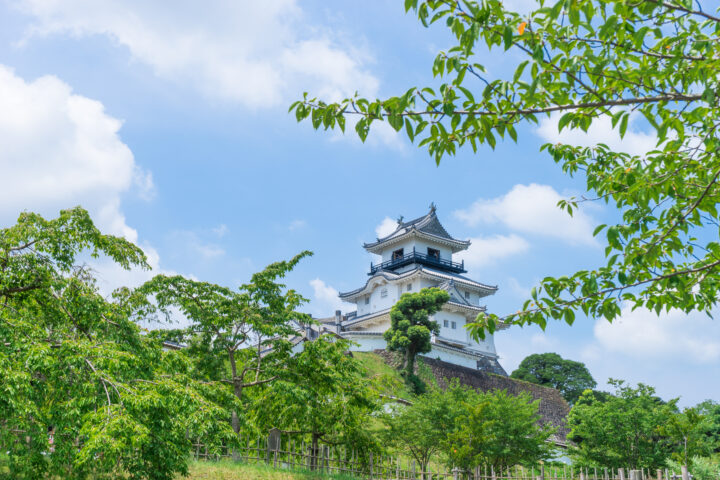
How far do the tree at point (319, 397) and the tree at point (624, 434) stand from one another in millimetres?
7627

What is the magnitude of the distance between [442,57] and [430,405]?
14566 millimetres

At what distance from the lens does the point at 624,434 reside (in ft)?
60.5

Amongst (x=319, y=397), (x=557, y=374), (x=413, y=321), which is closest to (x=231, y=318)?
(x=319, y=397)

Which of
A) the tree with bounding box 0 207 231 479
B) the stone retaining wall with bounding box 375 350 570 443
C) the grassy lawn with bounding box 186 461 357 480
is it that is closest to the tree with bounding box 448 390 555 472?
the grassy lawn with bounding box 186 461 357 480

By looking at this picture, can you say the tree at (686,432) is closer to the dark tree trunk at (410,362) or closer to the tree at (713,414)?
the tree at (713,414)

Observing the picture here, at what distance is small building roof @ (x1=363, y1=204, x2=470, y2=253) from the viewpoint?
53.1 metres

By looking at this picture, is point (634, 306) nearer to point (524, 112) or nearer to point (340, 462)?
point (524, 112)

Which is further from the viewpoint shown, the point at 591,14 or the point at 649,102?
the point at 649,102

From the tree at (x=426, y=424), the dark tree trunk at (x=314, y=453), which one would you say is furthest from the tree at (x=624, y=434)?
the dark tree trunk at (x=314, y=453)

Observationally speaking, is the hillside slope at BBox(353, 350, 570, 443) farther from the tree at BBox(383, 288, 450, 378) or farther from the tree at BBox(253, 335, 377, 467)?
the tree at BBox(253, 335, 377, 467)

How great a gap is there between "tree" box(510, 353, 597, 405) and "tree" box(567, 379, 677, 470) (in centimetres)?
3187

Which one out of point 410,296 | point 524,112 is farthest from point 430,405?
point 410,296

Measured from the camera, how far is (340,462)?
16656 millimetres

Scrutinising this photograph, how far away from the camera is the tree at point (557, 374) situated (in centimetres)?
5009
